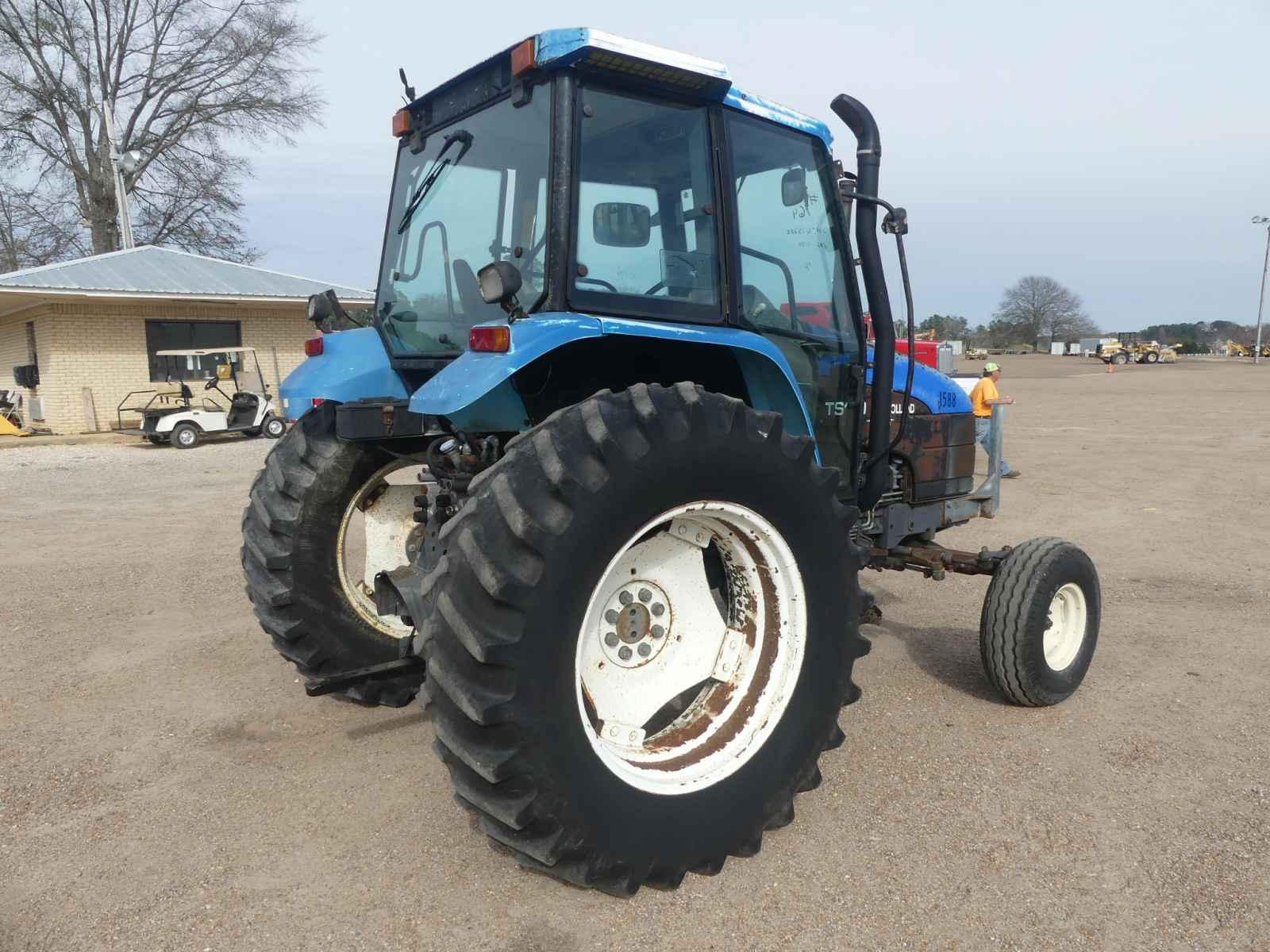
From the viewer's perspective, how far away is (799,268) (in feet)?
11.8

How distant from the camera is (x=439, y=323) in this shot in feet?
11.8

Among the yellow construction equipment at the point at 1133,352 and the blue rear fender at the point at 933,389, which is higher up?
the blue rear fender at the point at 933,389

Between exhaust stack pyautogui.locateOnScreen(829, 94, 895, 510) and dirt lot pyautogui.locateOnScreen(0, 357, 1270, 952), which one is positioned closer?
dirt lot pyautogui.locateOnScreen(0, 357, 1270, 952)

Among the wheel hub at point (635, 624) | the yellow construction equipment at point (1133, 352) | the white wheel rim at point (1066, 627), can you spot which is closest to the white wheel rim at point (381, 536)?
the wheel hub at point (635, 624)

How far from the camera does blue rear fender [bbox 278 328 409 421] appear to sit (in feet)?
11.7

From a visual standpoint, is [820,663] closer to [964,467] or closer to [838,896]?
[838,896]

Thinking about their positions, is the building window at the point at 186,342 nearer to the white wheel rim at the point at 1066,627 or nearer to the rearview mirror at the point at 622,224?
the rearview mirror at the point at 622,224

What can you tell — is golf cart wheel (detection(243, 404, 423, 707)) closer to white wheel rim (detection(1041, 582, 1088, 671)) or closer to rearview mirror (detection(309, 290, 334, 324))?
rearview mirror (detection(309, 290, 334, 324))

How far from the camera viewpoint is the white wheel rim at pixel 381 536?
149 inches

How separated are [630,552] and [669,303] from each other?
2.78 ft

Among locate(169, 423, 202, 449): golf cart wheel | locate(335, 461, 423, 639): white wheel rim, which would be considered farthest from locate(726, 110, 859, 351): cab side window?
locate(169, 423, 202, 449): golf cart wheel

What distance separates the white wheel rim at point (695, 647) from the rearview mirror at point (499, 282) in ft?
2.76

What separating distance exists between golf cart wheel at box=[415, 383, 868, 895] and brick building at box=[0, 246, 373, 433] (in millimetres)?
19000

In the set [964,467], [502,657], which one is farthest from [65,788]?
[964,467]
